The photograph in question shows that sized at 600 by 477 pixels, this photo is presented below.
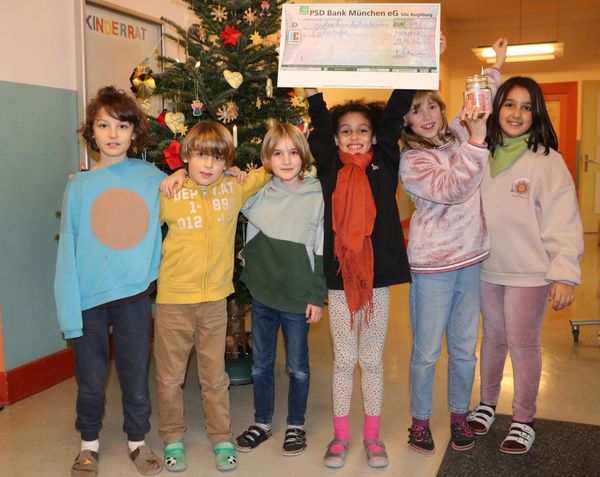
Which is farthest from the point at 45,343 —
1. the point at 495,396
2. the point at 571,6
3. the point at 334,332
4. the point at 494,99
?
the point at 571,6

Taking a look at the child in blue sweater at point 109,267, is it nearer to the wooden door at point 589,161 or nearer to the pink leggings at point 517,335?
the pink leggings at point 517,335

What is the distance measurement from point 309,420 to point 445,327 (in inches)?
32.0

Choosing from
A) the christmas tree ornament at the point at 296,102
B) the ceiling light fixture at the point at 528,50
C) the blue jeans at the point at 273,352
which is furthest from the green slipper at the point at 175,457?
the ceiling light fixture at the point at 528,50

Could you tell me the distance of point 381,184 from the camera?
7.85 ft

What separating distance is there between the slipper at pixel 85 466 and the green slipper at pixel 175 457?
10.4 inches

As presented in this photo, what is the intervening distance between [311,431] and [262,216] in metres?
1.00

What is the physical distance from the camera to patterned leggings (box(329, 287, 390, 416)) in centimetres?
240

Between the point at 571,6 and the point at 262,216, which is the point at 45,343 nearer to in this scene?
the point at 262,216

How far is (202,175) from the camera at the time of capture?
7.81 feet

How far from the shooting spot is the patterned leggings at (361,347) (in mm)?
2398

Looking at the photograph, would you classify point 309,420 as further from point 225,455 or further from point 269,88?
point 269,88

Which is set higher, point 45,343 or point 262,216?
point 262,216

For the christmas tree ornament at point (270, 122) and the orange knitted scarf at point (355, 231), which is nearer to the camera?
the orange knitted scarf at point (355, 231)

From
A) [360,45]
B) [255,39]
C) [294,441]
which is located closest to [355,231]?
[360,45]
